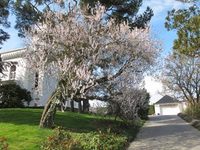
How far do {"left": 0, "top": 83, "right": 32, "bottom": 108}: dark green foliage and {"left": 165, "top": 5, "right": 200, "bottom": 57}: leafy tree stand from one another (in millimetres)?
20153

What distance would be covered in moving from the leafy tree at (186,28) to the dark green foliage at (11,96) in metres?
20.2

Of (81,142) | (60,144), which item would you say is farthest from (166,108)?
(60,144)

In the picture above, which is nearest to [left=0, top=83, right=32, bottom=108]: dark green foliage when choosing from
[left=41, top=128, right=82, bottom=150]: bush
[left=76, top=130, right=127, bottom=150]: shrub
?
[left=76, top=130, right=127, bottom=150]: shrub

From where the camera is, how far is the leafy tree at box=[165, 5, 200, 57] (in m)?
19.7

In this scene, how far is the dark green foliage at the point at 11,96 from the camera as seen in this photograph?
122ft

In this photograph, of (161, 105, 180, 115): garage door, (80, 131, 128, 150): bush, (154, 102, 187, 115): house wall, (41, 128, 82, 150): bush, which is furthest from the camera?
(161, 105, 180, 115): garage door

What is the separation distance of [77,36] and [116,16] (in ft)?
14.7

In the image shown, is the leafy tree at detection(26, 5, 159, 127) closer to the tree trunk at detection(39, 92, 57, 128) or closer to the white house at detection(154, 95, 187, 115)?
the tree trunk at detection(39, 92, 57, 128)

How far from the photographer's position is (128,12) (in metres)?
23.2

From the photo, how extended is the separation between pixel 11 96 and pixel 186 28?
21987 mm

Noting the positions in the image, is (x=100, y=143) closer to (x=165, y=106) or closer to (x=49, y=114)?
(x=49, y=114)

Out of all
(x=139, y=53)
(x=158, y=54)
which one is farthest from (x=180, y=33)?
(x=139, y=53)

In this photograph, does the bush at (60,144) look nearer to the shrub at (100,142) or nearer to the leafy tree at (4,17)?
the shrub at (100,142)

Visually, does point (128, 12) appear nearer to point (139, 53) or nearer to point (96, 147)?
point (139, 53)
